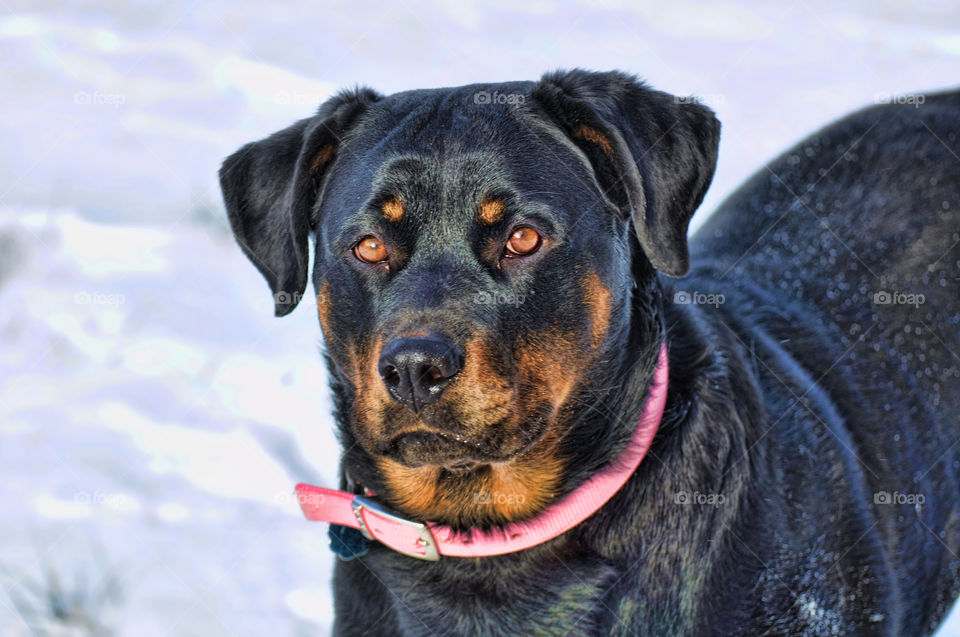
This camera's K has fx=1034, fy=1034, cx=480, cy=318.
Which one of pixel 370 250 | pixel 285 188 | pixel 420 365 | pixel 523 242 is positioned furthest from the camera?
pixel 285 188

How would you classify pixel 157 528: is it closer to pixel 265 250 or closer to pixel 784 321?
pixel 265 250

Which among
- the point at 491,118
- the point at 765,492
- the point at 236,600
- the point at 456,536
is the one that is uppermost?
the point at 491,118

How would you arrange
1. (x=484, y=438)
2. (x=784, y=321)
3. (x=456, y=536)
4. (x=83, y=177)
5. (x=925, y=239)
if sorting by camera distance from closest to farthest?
(x=484, y=438) → (x=456, y=536) → (x=784, y=321) → (x=925, y=239) → (x=83, y=177)

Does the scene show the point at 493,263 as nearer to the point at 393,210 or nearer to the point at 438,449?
the point at 393,210

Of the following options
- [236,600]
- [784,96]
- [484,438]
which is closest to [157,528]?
[236,600]

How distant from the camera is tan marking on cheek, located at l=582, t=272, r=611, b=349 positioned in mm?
2432

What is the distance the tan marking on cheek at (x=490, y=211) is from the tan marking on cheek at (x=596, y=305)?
0.25 meters

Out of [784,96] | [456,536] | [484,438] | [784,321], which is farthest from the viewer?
[784,96]

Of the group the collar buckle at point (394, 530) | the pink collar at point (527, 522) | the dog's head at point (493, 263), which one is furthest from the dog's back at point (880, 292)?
the collar buckle at point (394, 530)

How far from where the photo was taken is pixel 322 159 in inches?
111

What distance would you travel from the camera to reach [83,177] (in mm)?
5430

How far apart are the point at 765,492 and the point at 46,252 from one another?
373 centimetres

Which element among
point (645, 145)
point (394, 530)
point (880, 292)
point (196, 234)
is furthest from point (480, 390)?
point (196, 234)

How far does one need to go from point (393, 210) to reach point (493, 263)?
0.28 metres
